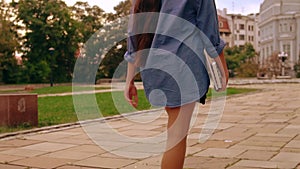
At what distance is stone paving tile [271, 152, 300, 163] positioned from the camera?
420cm

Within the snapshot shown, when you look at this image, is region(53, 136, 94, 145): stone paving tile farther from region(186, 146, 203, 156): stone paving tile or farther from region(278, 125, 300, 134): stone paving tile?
region(278, 125, 300, 134): stone paving tile

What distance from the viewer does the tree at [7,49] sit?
1283 inches

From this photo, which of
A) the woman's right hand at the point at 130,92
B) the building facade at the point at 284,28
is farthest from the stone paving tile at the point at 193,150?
the building facade at the point at 284,28

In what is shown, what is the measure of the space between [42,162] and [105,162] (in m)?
0.59

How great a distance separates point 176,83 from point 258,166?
212cm

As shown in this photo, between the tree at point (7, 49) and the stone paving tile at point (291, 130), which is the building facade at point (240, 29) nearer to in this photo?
the tree at point (7, 49)

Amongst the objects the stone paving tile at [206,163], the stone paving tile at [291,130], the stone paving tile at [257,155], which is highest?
the stone paving tile at [291,130]

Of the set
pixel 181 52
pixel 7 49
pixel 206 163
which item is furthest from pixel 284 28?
pixel 181 52

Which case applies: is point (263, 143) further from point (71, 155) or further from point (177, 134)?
point (177, 134)

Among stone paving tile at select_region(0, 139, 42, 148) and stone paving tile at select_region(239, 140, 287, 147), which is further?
stone paving tile at select_region(0, 139, 42, 148)

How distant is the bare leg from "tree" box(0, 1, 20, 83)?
31368 millimetres

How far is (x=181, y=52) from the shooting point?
2.09 metres

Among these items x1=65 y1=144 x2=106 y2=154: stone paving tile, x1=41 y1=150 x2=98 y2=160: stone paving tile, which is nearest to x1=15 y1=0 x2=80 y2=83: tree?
x1=65 y1=144 x2=106 y2=154: stone paving tile

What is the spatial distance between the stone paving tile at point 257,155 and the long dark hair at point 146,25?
94.6 inches
